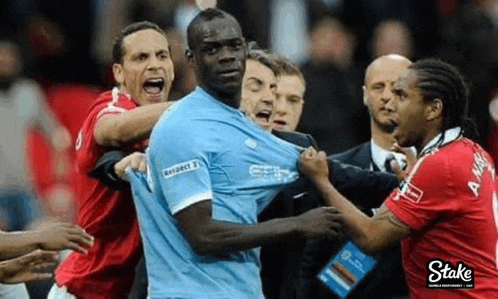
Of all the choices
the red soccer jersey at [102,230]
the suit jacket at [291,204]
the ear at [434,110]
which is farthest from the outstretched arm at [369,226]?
the red soccer jersey at [102,230]

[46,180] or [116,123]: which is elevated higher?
[116,123]

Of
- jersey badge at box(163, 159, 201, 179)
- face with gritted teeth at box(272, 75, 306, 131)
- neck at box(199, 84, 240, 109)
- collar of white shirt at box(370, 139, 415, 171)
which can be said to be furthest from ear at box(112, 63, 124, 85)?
jersey badge at box(163, 159, 201, 179)

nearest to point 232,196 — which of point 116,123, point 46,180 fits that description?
point 116,123

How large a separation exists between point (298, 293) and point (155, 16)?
4.59 meters

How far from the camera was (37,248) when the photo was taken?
6.52 m

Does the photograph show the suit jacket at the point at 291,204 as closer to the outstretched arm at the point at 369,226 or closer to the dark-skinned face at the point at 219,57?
the outstretched arm at the point at 369,226

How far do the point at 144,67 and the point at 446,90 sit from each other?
161cm

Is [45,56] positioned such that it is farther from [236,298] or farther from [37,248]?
[236,298]

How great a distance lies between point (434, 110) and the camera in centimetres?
661

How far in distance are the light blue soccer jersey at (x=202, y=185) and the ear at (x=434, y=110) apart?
3.04ft

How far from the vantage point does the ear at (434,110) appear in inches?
260

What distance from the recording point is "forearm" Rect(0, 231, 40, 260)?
6512 millimetres

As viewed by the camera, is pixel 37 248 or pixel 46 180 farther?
pixel 46 180

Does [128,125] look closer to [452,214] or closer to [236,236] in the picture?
[236,236]
